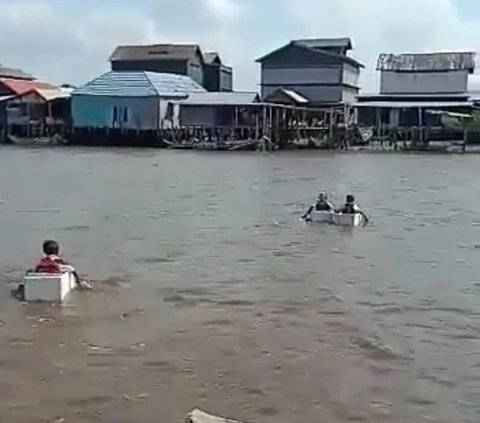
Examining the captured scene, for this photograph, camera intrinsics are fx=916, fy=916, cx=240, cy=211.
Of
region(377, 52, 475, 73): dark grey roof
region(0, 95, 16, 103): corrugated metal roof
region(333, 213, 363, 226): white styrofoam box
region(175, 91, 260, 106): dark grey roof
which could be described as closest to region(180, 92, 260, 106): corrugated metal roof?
region(175, 91, 260, 106): dark grey roof

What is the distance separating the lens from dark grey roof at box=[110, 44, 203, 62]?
227 feet

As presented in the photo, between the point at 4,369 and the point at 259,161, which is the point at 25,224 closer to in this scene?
the point at 4,369

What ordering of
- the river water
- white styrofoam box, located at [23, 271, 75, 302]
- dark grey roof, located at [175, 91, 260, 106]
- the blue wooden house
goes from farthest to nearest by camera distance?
the blue wooden house < dark grey roof, located at [175, 91, 260, 106] < white styrofoam box, located at [23, 271, 75, 302] < the river water

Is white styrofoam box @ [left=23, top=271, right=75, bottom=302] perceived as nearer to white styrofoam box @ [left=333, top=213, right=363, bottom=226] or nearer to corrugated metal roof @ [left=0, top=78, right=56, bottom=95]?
white styrofoam box @ [left=333, top=213, right=363, bottom=226]

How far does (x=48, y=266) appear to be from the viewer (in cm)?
1116

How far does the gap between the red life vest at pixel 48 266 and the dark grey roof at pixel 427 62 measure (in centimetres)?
5309

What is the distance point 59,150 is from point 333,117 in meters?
16.2

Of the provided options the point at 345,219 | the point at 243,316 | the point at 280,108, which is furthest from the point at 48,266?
the point at 280,108

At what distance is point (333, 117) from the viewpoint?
54594mm

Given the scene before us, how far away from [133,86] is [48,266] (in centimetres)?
4504

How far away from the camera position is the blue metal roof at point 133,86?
54750mm

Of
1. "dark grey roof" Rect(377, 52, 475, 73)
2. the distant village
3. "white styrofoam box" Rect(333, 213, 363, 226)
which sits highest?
"dark grey roof" Rect(377, 52, 475, 73)

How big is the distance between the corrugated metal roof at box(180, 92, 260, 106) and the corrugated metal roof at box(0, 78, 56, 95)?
11.5 meters

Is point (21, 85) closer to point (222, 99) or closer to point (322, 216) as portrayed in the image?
point (222, 99)
